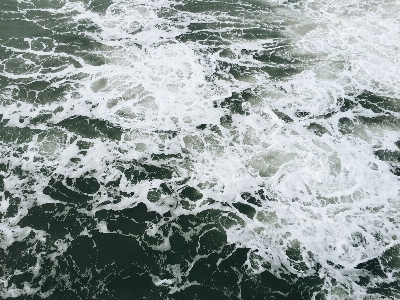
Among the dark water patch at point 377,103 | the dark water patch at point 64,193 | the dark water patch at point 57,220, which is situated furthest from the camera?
the dark water patch at point 377,103

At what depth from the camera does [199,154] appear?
9.85 metres

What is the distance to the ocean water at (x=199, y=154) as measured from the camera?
24.7ft

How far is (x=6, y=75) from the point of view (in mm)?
12289

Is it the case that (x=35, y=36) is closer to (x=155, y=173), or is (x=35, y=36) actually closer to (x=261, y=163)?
(x=155, y=173)

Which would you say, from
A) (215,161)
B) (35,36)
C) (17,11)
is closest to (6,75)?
(35,36)

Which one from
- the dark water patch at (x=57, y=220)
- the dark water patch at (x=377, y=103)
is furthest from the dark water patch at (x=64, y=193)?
the dark water patch at (x=377, y=103)

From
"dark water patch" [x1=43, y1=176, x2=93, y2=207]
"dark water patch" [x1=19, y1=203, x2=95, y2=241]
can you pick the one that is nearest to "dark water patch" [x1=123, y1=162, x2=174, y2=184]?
"dark water patch" [x1=43, y1=176, x2=93, y2=207]

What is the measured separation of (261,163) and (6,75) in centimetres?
1027

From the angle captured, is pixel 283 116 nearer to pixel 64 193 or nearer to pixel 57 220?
pixel 64 193

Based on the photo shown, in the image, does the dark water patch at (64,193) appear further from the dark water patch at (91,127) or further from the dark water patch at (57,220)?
the dark water patch at (91,127)

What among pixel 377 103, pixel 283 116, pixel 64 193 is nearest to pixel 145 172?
pixel 64 193

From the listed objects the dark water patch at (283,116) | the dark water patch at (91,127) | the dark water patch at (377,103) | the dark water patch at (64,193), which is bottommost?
the dark water patch at (64,193)

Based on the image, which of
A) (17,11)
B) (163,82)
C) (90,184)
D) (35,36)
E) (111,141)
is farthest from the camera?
(17,11)

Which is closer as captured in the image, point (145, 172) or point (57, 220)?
point (57, 220)
